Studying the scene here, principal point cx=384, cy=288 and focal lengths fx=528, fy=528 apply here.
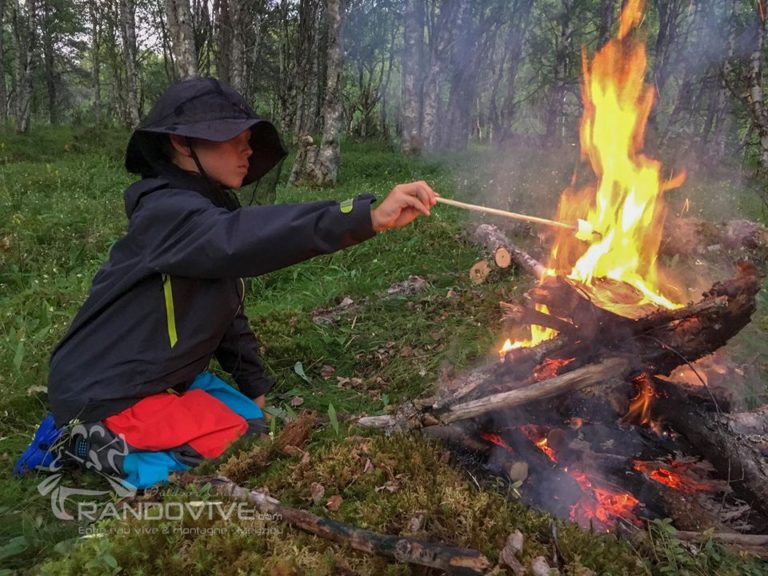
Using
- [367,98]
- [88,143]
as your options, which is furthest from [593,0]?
[88,143]

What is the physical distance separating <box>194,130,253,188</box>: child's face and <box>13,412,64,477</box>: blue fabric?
174cm

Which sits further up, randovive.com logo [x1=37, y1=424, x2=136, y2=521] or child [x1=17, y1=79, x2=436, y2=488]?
child [x1=17, y1=79, x2=436, y2=488]

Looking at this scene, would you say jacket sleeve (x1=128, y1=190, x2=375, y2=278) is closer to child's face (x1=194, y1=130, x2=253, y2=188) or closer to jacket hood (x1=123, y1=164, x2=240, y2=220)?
jacket hood (x1=123, y1=164, x2=240, y2=220)

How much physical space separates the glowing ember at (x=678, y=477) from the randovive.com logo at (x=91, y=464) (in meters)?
2.85

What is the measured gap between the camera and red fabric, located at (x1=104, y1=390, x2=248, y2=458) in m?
2.97

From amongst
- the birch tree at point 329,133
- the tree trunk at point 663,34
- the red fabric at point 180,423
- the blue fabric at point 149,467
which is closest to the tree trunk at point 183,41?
the birch tree at point 329,133

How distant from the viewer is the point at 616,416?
10.6ft

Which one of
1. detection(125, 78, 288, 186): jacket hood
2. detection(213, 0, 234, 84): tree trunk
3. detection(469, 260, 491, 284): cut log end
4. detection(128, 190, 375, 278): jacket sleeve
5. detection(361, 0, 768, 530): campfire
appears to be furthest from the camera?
detection(213, 0, 234, 84): tree trunk

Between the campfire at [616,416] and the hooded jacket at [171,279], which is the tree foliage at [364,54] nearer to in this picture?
the hooded jacket at [171,279]

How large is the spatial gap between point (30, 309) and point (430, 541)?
5.93m

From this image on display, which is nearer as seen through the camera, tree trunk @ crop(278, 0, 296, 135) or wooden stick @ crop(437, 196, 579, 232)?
wooden stick @ crop(437, 196, 579, 232)

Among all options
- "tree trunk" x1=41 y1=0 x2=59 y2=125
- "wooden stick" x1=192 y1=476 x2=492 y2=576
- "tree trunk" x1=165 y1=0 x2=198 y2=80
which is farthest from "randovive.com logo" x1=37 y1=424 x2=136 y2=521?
"tree trunk" x1=41 y1=0 x2=59 y2=125

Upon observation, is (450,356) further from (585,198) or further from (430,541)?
(430,541)

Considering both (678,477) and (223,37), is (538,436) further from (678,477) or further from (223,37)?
(223,37)
